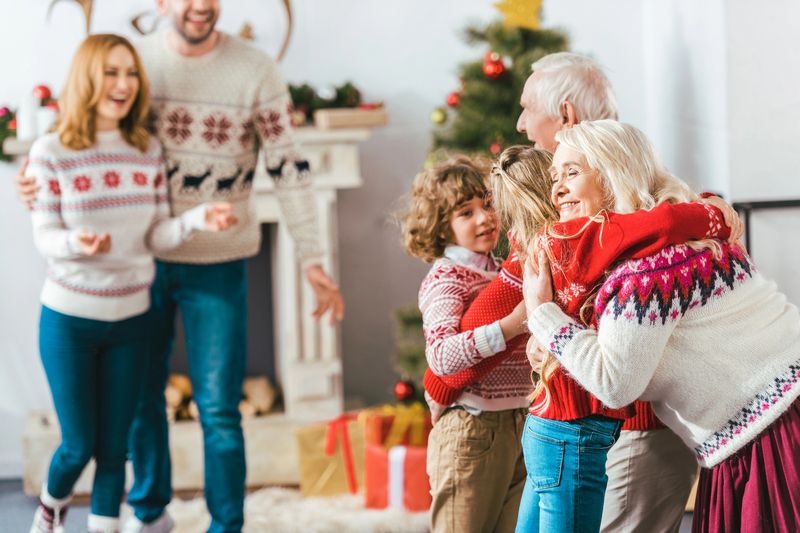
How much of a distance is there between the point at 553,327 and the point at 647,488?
455 mm

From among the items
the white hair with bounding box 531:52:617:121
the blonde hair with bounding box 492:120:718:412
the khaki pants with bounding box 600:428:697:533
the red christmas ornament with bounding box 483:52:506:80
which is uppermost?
the red christmas ornament with bounding box 483:52:506:80

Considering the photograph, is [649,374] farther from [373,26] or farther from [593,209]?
[373,26]

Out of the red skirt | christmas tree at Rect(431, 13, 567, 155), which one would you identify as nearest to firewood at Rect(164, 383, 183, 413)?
christmas tree at Rect(431, 13, 567, 155)

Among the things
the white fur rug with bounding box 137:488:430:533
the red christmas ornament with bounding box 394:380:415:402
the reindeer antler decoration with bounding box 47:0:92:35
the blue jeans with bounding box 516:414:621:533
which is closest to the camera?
the blue jeans with bounding box 516:414:621:533

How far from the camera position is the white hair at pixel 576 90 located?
1764mm

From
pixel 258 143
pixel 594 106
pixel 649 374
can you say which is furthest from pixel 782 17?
pixel 649 374

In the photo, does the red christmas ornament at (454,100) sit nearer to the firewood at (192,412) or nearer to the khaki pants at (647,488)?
the firewood at (192,412)

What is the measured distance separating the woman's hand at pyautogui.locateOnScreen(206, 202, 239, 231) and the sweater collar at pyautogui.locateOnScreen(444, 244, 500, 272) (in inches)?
27.2

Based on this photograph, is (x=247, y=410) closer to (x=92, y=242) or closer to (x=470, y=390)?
(x=92, y=242)

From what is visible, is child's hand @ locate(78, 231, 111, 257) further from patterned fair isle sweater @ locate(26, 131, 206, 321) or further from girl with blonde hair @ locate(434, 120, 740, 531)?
girl with blonde hair @ locate(434, 120, 740, 531)

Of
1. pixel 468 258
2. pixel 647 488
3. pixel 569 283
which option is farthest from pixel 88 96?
pixel 647 488

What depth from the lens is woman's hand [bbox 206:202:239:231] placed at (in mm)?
2316

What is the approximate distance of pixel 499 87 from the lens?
2998mm

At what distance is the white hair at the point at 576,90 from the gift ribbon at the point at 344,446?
5.47ft
